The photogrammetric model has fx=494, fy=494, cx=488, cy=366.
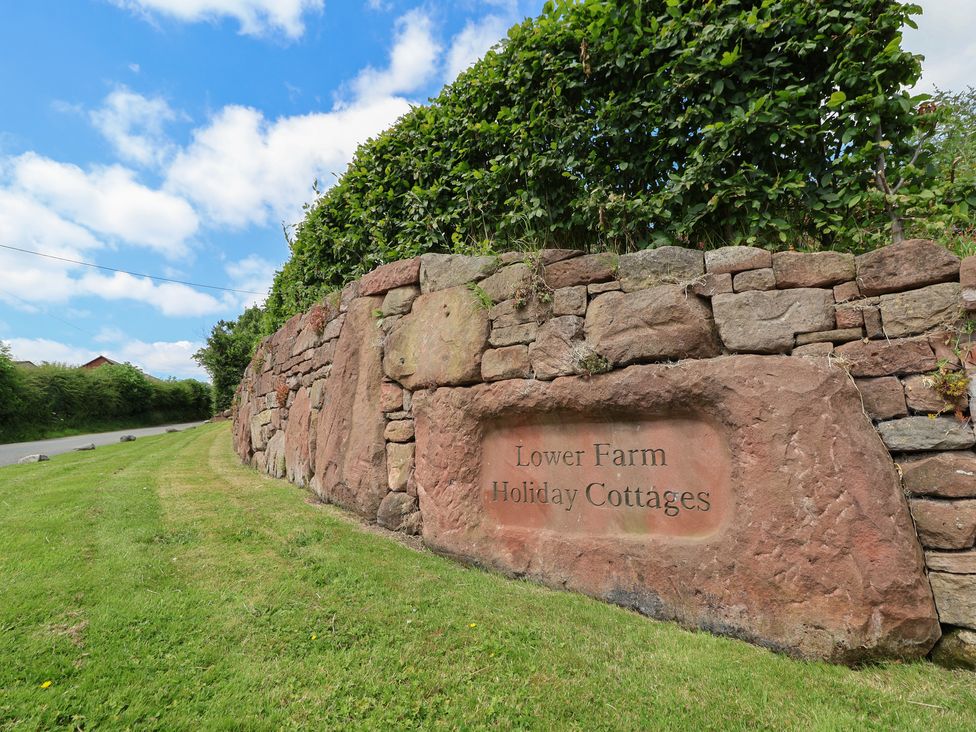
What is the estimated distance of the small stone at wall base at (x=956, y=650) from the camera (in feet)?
7.72

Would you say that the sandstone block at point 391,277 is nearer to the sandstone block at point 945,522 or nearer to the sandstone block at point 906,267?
the sandstone block at point 906,267

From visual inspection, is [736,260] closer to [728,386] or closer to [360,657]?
[728,386]

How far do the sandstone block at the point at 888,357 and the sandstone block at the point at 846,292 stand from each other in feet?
0.85

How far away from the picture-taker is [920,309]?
260 cm

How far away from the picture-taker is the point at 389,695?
211cm

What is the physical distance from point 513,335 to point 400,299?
1.32 metres

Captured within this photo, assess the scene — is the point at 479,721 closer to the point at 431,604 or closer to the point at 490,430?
the point at 431,604

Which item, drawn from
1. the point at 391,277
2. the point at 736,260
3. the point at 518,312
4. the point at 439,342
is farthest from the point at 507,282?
the point at 736,260

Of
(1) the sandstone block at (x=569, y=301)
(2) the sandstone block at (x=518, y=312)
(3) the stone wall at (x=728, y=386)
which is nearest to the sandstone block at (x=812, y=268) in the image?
(3) the stone wall at (x=728, y=386)

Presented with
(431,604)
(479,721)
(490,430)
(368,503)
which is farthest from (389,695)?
(368,503)

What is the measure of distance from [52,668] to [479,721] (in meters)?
1.82

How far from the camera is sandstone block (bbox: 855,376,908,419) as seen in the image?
262cm

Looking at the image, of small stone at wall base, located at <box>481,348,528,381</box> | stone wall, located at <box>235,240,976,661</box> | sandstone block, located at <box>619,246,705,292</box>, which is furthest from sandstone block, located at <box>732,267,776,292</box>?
small stone at wall base, located at <box>481,348,528,381</box>

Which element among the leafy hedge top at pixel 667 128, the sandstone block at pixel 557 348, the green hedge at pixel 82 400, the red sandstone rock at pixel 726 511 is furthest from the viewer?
the green hedge at pixel 82 400
